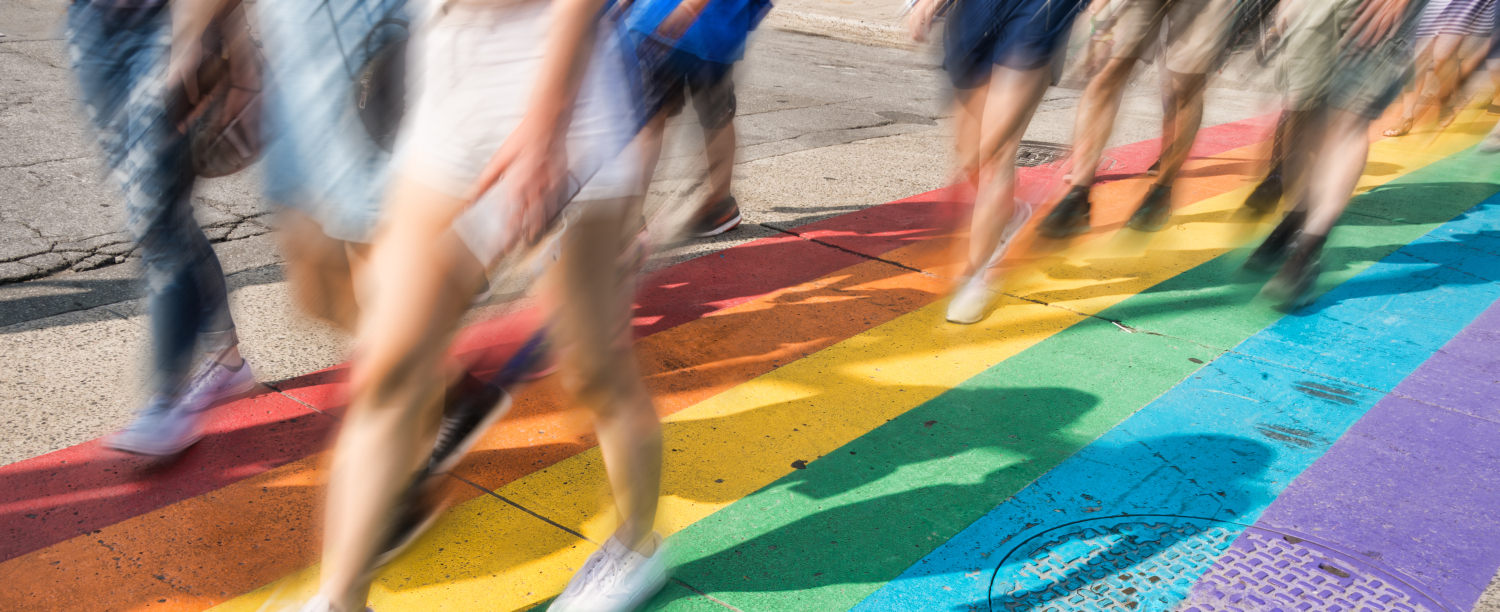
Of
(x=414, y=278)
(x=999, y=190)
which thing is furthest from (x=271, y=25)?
(x=999, y=190)

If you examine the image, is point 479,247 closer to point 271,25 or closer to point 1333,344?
point 271,25

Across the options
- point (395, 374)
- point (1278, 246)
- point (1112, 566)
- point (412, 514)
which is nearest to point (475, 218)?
point (395, 374)

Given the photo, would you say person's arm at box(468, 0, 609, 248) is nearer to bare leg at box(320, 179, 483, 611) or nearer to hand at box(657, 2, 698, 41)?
bare leg at box(320, 179, 483, 611)

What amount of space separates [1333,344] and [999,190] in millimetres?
1485

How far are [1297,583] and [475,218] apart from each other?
2.09 meters

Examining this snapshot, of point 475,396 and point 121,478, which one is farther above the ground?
point 475,396

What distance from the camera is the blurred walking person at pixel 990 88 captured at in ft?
11.4

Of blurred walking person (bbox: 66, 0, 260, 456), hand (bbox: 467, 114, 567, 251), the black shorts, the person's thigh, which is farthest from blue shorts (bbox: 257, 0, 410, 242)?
the person's thigh

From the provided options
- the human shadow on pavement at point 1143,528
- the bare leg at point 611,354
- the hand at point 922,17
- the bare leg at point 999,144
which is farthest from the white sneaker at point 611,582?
the hand at point 922,17

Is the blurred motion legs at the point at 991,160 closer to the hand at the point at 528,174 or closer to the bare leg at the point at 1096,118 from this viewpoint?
the bare leg at the point at 1096,118

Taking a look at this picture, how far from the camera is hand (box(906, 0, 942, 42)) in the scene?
12.7 ft

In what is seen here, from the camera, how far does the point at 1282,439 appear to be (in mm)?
3141

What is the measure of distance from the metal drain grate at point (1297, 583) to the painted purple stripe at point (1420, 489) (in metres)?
0.07

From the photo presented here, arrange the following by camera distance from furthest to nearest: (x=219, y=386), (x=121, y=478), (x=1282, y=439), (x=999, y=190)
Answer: (x=999, y=190) → (x=1282, y=439) → (x=219, y=386) → (x=121, y=478)
